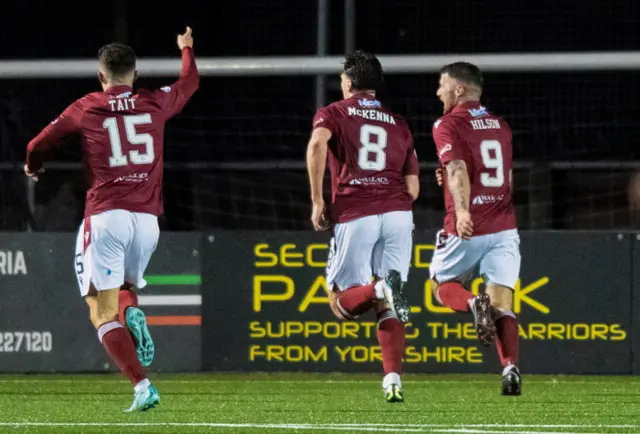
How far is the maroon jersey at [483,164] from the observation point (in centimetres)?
873

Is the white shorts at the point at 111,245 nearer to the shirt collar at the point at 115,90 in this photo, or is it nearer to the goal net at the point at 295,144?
the shirt collar at the point at 115,90

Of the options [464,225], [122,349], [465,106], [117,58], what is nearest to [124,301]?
[122,349]

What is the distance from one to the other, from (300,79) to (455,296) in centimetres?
627

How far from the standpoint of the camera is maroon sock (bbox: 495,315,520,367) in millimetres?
8641

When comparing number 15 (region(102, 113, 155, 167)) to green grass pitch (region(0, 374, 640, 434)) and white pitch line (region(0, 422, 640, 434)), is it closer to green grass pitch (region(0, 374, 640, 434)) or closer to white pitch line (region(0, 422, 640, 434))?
green grass pitch (region(0, 374, 640, 434))

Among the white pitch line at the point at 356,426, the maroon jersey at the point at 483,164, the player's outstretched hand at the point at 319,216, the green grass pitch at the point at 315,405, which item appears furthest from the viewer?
the maroon jersey at the point at 483,164

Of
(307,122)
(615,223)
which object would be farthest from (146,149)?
(307,122)

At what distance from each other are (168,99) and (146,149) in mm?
328

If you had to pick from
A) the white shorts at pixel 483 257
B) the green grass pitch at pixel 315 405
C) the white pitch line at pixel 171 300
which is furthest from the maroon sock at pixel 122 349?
the white pitch line at pixel 171 300

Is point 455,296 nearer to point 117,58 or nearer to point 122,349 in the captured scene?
point 122,349

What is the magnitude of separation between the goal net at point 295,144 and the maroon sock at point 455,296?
1986 millimetres

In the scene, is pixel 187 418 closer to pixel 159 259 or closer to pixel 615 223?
pixel 159 259

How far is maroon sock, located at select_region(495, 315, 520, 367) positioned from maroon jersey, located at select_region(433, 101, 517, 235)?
495 mm

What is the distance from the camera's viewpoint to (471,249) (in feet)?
28.9
